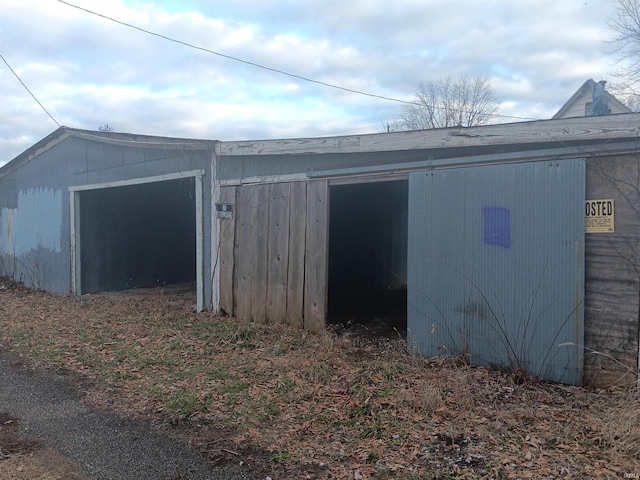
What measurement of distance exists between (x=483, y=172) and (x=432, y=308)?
4.95 ft

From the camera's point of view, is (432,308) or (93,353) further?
(93,353)

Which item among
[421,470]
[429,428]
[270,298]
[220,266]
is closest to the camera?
[421,470]

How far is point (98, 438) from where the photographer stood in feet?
13.1

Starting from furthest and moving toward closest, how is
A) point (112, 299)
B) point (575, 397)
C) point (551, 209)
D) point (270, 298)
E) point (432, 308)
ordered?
point (112, 299) < point (270, 298) < point (432, 308) < point (551, 209) < point (575, 397)

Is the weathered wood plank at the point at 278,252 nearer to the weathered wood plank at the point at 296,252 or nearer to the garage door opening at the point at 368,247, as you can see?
the weathered wood plank at the point at 296,252

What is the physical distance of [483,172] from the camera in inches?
201

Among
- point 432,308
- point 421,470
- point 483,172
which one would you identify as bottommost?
point 421,470

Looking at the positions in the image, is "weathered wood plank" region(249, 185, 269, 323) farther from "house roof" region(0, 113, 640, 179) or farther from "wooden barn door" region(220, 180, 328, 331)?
"house roof" region(0, 113, 640, 179)

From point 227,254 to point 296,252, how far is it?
53.5 inches

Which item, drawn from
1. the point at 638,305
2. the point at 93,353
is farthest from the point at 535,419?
the point at 93,353

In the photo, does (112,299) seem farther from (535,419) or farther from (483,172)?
(535,419)

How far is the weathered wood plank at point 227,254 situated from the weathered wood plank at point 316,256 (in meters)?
1.46

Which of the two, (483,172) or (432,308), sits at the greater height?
(483,172)

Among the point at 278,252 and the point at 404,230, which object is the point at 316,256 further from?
the point at 404,230
